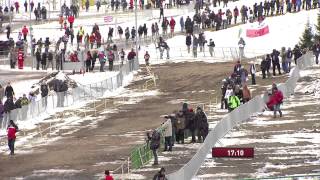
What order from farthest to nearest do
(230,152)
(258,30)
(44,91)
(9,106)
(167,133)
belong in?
(258,30), (44,91), (9,106), (167,133), (230,152)

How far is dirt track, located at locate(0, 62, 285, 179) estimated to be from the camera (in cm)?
2880

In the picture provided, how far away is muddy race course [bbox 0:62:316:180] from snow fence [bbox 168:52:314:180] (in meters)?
0.48

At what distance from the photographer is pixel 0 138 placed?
3456 cm

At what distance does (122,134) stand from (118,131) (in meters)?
0.77

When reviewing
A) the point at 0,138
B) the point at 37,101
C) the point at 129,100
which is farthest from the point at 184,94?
the point at 0,138

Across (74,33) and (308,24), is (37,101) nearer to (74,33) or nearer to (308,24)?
(308,24)

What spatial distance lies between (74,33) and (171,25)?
26.0 ft

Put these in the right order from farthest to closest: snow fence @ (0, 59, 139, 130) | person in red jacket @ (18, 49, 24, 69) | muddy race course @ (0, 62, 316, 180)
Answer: person in red jacket @ (18, 49, 24, 69) → snow fence @ (0, 59, 139, 130) → muddy race course @ (0, 62, 316, 180)

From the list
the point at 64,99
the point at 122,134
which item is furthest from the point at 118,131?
the point at 64,99

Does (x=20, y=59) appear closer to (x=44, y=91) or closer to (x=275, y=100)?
(x=44, y=91)

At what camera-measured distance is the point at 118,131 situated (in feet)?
114

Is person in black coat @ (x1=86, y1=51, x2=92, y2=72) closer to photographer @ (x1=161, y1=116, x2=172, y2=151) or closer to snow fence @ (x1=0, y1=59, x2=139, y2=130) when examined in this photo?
snow fence @ (x1=0, y1=59, x2=139, y2=130)

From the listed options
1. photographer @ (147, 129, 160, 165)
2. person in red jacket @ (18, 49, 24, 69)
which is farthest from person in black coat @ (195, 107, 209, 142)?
person in red jacket @ (18, 49, 24, 69)

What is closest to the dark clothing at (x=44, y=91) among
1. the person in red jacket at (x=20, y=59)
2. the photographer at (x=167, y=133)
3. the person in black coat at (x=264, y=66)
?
the person in black coat at (x=264, y=66)
